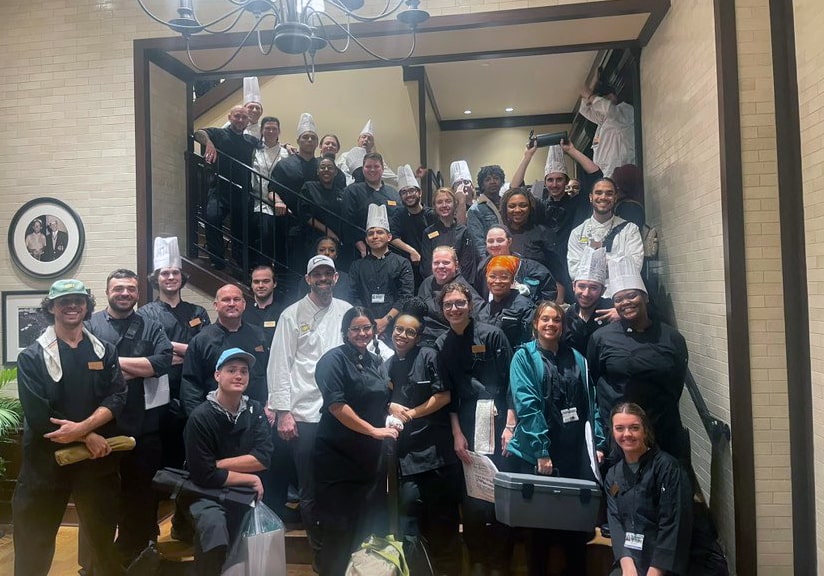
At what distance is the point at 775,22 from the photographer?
8.42 feet

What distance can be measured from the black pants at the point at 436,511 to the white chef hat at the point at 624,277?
118 cm

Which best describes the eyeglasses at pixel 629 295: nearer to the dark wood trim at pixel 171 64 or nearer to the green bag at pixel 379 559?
the green bag at pixel 379 559

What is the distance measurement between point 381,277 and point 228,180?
1681 millimetres

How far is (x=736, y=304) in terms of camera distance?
260cm

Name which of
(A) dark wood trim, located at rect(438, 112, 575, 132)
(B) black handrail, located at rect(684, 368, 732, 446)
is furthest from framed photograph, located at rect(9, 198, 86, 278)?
(A) dark wood trim, located at rect(438, 112, 575, 132)

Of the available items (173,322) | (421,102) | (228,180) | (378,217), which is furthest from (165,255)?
(421,102)

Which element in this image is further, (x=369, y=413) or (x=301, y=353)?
(x=301, y=353)

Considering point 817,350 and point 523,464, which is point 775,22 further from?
point 523,464

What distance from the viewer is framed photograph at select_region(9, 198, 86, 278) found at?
12.3ft

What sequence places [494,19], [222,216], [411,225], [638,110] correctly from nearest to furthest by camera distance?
1. [494,19]
2. [411,225]
3. [638,110]
4. [222,216]

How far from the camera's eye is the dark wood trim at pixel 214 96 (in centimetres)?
610

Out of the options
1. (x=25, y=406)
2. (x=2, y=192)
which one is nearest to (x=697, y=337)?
(x=25, y=406)

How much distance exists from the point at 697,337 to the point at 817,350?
70cm

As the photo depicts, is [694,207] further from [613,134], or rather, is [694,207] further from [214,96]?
[214,96]
